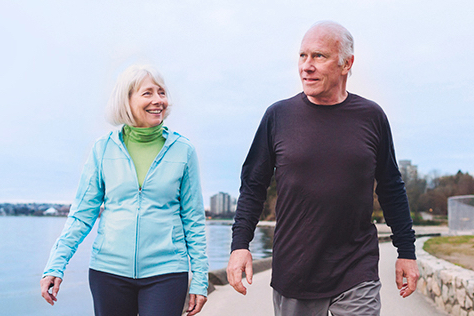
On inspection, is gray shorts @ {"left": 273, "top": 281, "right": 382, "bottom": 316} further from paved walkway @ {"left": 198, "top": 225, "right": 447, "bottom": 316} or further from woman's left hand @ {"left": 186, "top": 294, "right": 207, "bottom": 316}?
paved walkway @ {"left": 198, "top": 225, "right": 447, "bottom": 316}

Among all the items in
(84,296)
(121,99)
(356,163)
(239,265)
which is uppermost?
(121,99)

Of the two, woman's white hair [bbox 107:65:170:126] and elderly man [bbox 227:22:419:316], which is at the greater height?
woman's white hair [bbox 107:65:170:126]

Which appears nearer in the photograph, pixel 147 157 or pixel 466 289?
pixel 147 157

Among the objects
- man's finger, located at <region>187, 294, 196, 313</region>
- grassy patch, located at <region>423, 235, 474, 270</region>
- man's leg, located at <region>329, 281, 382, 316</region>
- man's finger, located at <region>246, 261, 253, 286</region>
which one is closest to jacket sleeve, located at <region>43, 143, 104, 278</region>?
man's finger, located at <region>187, 294, 196, 313</region>

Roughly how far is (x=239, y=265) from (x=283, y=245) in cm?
26

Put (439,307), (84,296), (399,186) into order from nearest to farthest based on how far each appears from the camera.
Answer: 1. (399,186)
2. (439,307)
3. (84,296)

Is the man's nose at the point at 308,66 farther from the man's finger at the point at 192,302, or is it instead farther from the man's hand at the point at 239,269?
the man's finger at the point at 192,302

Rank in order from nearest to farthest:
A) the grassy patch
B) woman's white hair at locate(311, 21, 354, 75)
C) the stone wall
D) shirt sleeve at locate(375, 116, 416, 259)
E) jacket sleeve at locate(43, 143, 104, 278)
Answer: jacket sleeve at locate(43, 143, 104, 278) < woman's white hair at locate(311, 21, 354, 75) < shirt sleeve at locate(375, 116, 416, 259) < the stone wall < the grassy patch

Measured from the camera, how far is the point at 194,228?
2.75 metres

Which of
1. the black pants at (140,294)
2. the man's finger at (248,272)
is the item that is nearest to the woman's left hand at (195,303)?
the black pants at (140,294)

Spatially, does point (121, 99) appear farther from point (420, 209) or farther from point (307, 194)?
point (420, 209)

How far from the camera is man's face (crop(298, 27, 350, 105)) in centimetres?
275

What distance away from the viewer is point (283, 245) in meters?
2.66

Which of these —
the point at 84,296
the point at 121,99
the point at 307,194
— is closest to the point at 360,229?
the point at 307,194
